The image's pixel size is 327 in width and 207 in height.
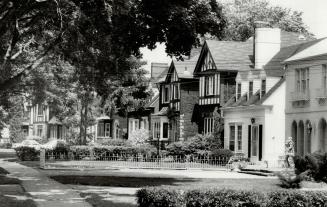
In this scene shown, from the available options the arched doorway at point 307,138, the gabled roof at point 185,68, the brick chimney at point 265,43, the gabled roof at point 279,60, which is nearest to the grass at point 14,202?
the arched doorway at point 307,138

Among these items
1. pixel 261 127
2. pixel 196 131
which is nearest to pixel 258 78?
pixel 261 127

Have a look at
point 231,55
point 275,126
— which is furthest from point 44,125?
point 275,126

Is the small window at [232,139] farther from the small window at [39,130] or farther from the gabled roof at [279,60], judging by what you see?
the small window at [39,130]

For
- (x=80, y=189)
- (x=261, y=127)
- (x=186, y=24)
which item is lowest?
(x=80, y=189)

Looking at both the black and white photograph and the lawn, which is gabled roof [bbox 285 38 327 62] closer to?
the black and white photograph

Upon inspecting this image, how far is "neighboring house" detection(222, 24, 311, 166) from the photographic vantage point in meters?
43.7

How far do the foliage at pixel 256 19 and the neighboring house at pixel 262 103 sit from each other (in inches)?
737

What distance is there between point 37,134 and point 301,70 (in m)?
73.0

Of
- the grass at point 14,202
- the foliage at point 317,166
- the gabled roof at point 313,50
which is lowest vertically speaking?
the grass at point 14,202

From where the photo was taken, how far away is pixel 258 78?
151 ft

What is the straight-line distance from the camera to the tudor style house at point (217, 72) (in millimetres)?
50969

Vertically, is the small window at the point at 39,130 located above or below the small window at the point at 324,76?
below

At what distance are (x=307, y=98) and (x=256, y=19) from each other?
1241 inches

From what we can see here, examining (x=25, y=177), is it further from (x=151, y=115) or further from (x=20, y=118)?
(x=20, y=118)
